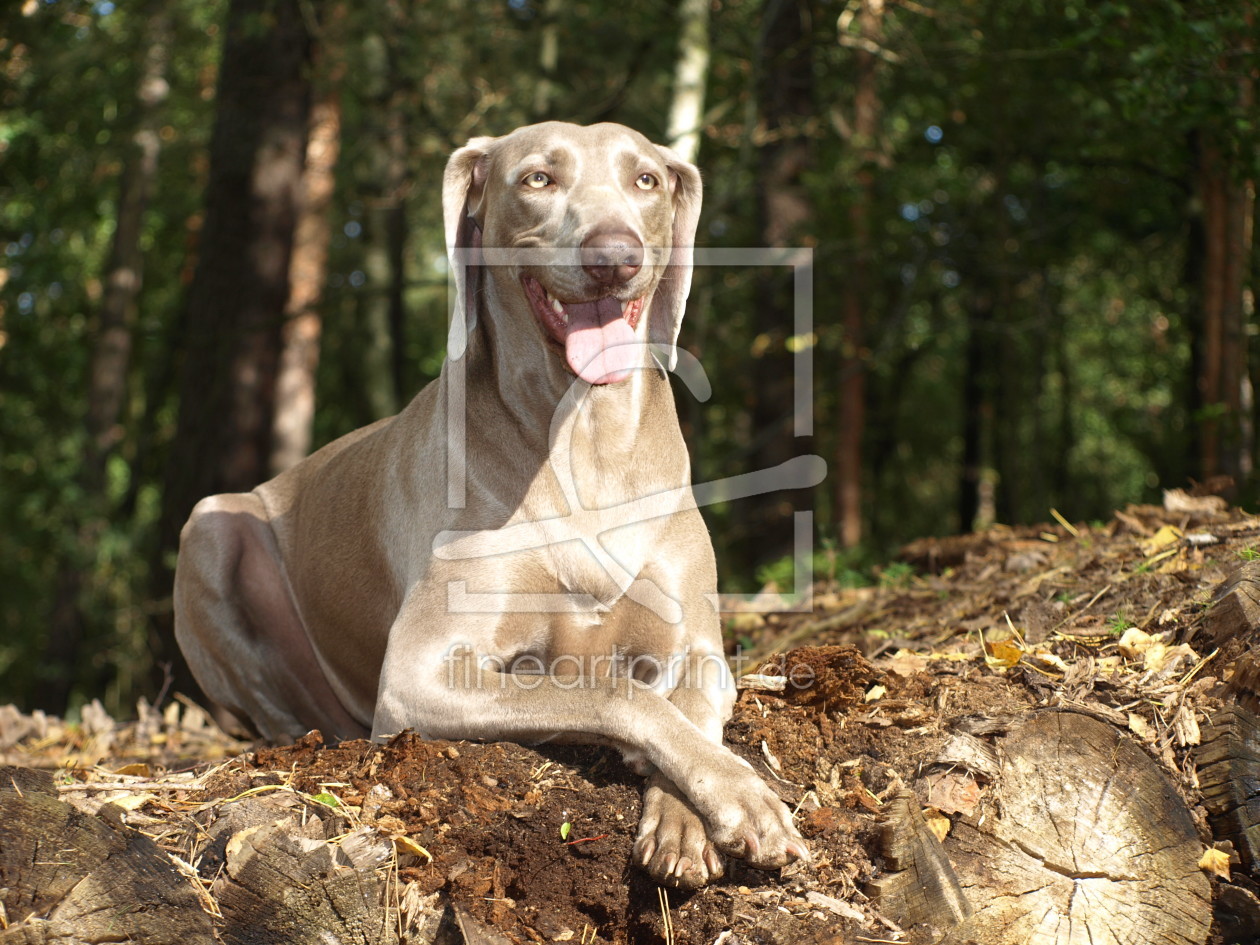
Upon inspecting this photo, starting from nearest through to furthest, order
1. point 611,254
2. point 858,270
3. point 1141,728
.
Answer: point 1141,728
point 611,254
point 858,270

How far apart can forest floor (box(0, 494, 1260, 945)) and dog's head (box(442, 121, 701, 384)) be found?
118 centimetres

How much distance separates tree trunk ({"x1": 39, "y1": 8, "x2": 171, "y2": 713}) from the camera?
1355cm

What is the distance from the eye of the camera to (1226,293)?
6.73m

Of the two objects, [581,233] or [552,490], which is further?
[552,490]

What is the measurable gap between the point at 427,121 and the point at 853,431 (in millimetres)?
7564

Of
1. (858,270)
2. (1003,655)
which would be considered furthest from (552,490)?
(858,270)

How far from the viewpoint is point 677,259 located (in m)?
3.99

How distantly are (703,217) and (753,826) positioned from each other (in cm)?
685

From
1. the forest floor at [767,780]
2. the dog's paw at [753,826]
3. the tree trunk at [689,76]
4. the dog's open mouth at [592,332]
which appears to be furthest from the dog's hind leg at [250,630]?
the tree trunk at [689,76]

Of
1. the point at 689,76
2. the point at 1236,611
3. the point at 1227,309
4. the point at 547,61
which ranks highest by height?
the point at 547,61

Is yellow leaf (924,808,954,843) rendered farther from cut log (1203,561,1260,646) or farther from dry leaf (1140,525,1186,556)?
dry leaf (1140,525,1186,556)

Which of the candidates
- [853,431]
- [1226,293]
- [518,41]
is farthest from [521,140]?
[853,431]

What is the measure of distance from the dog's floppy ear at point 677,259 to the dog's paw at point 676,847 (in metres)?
1.69

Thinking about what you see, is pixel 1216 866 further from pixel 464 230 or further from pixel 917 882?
pixel 464 230
